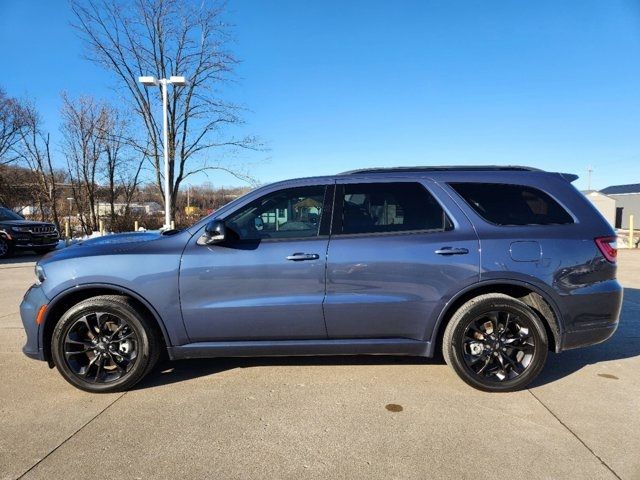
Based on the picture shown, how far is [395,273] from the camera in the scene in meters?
3.53

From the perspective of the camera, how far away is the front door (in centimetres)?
353

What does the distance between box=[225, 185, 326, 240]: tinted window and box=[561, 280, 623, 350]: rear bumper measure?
2130 millimetres

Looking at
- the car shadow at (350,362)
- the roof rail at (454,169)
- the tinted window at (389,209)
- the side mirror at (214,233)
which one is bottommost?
the car shadow at (350,362)

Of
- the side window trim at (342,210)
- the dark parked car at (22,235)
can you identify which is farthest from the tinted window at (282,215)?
the dark parked car at (22,235)

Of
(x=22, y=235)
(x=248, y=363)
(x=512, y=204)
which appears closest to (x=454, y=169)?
(x=512, y=204)

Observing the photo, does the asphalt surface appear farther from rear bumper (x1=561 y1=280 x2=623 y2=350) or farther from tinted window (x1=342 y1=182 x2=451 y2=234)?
tinted window (x1=342 y1=182 x2=451 y2=234)

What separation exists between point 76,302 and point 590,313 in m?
4.22

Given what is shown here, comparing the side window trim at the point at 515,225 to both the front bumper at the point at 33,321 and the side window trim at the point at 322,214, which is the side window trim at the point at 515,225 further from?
the front bumper at the point at 33,321

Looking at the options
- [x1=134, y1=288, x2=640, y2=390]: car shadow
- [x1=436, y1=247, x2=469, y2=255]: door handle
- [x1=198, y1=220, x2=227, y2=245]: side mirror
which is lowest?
[x1=134, y1=288, x2=640, y2=390]: car shadow

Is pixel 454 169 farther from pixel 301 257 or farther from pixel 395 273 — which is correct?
pixel 301 257

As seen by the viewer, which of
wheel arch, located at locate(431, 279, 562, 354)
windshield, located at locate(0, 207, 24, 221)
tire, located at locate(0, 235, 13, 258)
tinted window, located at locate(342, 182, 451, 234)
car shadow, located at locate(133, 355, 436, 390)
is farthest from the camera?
windshield, located at locate(0, 207, 24, 221)

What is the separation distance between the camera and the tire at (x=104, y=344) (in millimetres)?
3566

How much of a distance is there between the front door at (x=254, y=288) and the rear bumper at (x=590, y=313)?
1.97 meters

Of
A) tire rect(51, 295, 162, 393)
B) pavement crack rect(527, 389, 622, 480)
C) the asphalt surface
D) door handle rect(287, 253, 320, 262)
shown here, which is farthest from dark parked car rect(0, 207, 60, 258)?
pavement crack rect(527, 389, 622, 480)
